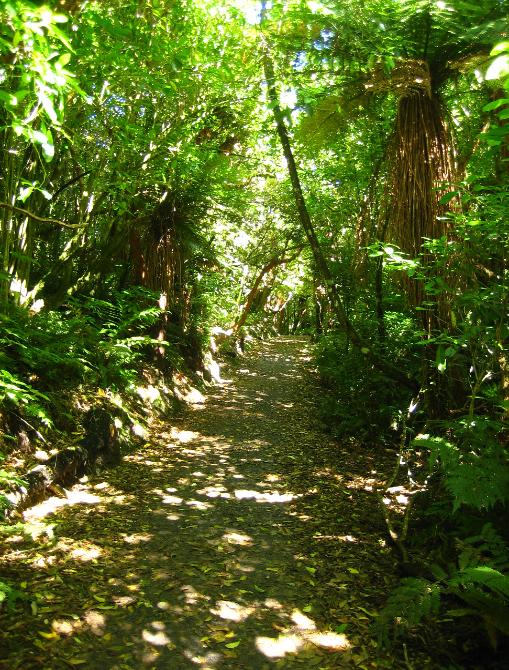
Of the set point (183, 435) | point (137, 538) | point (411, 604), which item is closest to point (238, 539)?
point (137, 538)

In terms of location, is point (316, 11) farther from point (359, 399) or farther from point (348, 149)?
point (359, 399)

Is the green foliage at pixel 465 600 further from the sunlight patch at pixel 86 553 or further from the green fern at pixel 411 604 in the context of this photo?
the sunlight patch at pixel 86 553

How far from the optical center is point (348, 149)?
8781 millimetres

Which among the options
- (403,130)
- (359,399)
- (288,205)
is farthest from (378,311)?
(288,205)

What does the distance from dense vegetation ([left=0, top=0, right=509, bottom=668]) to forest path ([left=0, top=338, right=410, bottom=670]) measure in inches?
17.0

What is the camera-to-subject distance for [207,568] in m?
3.68

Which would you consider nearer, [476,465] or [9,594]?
[9,594]

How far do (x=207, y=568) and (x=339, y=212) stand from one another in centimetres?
868

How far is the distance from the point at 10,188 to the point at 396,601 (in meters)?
5.60

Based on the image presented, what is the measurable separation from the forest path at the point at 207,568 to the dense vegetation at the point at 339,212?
1.41 ft

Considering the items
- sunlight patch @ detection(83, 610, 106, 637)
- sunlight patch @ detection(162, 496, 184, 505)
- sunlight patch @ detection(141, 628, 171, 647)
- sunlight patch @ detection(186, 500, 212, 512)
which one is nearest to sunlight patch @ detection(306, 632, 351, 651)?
sunlight patch @ detection(141, 628, 171, 647)

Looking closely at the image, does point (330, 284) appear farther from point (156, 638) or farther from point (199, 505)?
point (156, 638)

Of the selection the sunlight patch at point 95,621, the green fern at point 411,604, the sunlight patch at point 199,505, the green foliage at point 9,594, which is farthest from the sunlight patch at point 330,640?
the sunlight patch at point 199,505

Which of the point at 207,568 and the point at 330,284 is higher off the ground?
the point at 330,284
